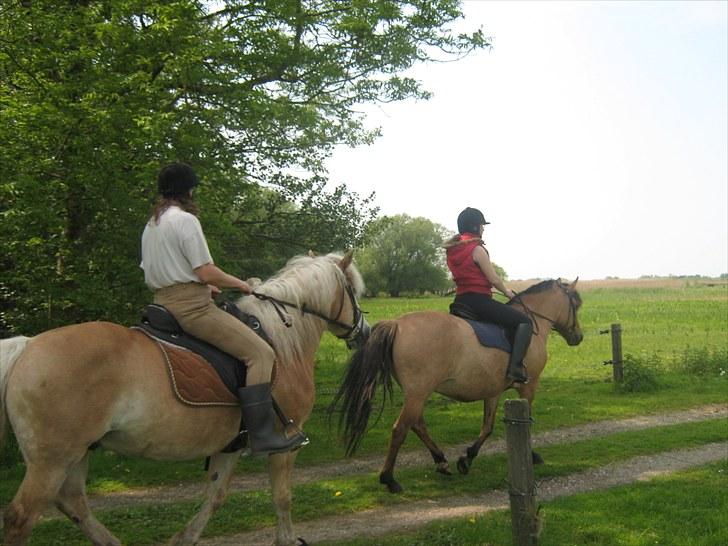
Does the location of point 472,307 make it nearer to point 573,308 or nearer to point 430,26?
point 573,308

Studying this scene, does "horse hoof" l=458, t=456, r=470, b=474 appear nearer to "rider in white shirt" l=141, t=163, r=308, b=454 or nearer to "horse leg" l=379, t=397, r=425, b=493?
"horse leg" l=379, t=397, r=425, b=493

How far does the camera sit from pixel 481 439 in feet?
28.3

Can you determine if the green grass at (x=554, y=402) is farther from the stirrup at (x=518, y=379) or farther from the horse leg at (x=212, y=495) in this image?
the horse leg at (x=212, y=495)

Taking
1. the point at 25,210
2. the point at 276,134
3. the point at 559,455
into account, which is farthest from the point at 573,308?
the point at 25,210

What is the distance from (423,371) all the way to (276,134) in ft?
16.0

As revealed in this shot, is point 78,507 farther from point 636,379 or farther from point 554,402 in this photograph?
point 636,379

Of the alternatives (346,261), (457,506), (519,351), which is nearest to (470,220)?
(519,351)

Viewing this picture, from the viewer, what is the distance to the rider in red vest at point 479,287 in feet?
27.2

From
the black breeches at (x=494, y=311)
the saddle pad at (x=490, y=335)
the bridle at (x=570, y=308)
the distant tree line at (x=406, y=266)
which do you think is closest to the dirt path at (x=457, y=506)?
the saddle pad at (x=490, y=335)

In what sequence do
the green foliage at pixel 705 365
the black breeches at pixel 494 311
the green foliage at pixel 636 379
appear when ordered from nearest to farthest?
1. the black breeches at pixel 494 311
2. the green foliage at pixel 636 379
3. the green foliage at pixel 705 365

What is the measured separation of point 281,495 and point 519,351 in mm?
4014

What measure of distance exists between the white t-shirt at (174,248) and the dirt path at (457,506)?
257cm

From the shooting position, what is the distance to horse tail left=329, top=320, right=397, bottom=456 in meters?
7.75

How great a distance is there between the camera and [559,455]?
912 centimetres
